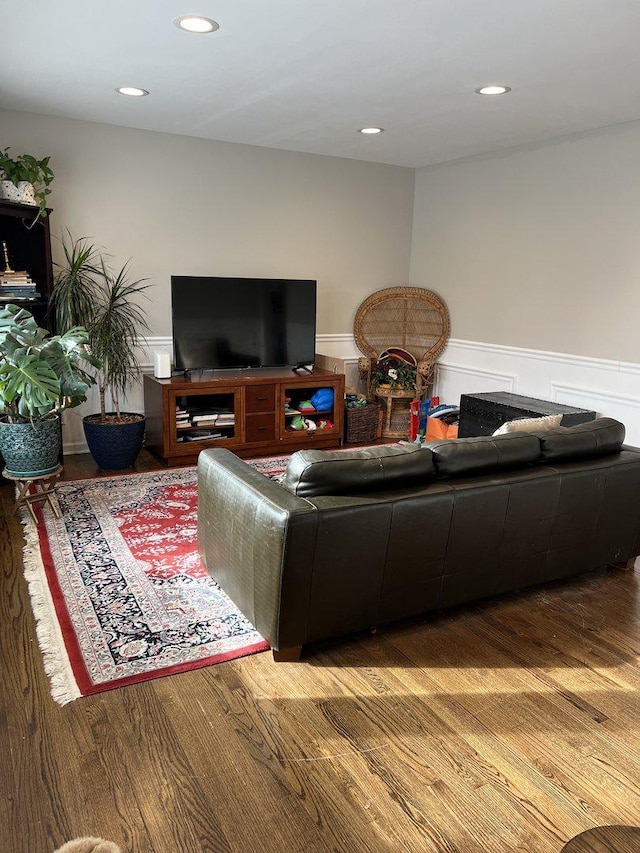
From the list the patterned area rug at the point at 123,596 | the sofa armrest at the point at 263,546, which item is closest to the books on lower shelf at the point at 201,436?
the patterned area rug at the point at 123,596

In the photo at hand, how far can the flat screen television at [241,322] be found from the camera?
4816 mm

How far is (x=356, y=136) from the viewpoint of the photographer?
4.70 metres

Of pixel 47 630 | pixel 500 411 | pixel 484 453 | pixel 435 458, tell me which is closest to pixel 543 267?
pixel 500 411

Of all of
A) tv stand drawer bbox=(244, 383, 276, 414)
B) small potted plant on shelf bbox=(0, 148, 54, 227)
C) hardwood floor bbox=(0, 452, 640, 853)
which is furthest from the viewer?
tv stand drawer bbox=(244, 383, 276, 414)

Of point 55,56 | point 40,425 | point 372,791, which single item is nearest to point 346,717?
point 372,791

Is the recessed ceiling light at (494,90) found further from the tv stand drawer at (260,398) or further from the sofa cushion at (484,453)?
the tv stand drawer at (260,398)

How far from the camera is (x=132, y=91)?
12.1 ft

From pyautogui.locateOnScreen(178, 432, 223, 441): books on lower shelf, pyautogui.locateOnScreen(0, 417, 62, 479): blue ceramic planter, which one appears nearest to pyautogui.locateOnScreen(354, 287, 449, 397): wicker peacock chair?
pyautogui.locateOnScreen(178, 432, 223, 441): books on lower shelf

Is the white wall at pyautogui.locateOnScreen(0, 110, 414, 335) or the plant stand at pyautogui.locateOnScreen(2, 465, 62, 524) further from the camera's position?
the white wall at pyautogui.locateOnScreen(0, 110, 414, 335)

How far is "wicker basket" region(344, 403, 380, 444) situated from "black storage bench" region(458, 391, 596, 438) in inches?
33.0

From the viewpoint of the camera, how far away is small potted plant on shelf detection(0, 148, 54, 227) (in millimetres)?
4008

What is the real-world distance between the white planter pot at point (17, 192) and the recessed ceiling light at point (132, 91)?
87cm

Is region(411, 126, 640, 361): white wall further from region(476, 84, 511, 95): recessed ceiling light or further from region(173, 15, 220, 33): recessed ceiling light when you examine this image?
region(173, 15, 220, 33): recessed ceiling light

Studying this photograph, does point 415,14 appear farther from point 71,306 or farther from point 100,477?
point 100,477
